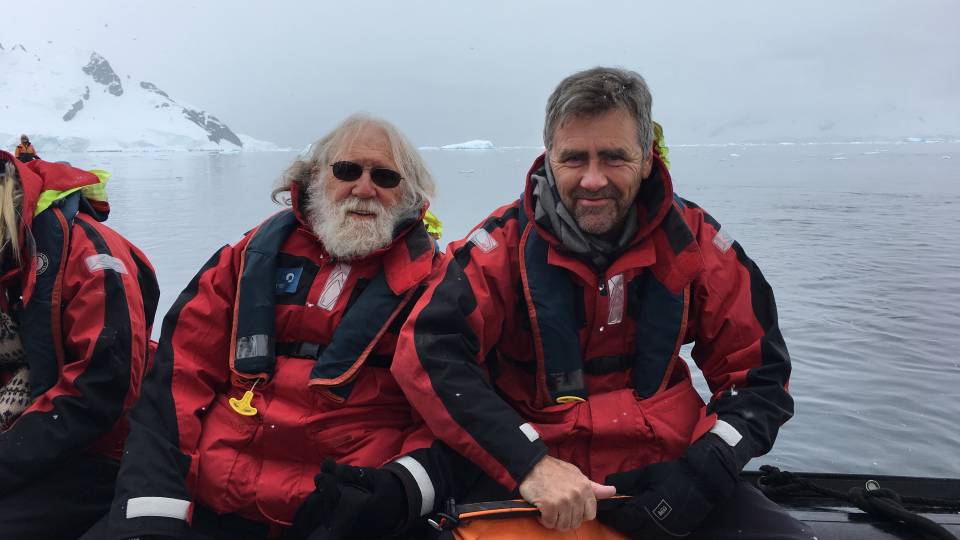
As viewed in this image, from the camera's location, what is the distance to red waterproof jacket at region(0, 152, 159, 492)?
156 cm

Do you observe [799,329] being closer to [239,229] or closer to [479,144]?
[239,229]

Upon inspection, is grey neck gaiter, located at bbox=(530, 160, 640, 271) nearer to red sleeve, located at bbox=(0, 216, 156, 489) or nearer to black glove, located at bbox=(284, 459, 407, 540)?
black glove, located at bbox=(284, 459, 407, 540)

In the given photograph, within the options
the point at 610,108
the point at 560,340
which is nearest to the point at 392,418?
the point at 560,340

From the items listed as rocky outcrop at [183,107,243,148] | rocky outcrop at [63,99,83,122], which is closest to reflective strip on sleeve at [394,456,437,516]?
rocky outcrop at [63,99,83,122]

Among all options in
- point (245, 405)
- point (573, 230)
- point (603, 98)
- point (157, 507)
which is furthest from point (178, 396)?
point (603, 98)

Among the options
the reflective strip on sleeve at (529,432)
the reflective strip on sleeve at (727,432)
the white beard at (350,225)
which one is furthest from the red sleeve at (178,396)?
the reflective strip on sleeve at (727,432)

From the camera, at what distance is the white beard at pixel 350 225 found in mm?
1736

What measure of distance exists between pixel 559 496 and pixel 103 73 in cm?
18251

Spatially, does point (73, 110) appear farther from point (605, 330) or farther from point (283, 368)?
point (605, 330)

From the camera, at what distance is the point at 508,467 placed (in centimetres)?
138

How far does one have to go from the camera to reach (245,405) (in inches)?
62.9

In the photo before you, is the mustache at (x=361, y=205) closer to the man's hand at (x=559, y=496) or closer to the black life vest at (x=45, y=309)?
the black life vest at (x=45, y=309)

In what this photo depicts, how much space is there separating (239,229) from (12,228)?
A: 26.3ft

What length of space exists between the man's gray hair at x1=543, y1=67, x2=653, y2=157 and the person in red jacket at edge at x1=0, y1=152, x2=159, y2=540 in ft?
3.97
